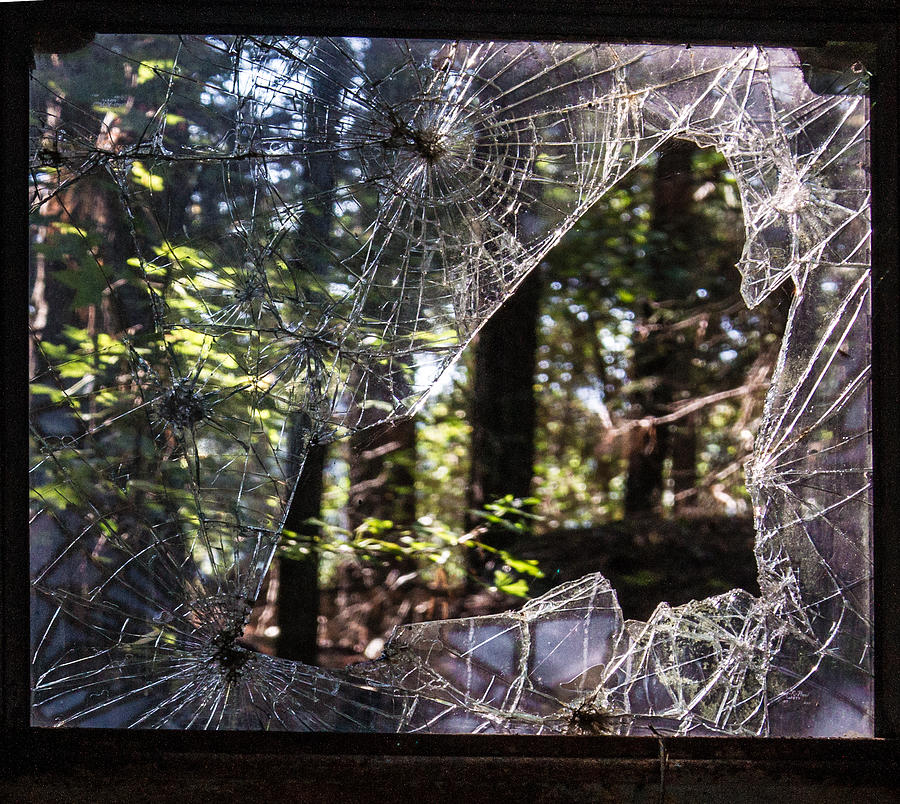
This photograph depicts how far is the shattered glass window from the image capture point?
1.21m

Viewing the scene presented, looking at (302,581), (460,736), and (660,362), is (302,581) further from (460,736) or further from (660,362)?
(660,362)

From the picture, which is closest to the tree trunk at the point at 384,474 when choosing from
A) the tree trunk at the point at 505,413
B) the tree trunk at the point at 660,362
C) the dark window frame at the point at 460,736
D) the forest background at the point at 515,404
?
the forest background at the point at 515,404

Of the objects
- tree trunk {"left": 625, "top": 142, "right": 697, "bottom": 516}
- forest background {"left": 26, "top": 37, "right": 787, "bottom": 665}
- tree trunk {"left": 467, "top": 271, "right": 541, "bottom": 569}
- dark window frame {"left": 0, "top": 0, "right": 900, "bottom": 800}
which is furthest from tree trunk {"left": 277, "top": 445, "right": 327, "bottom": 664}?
tree trunk {"left": 625, "top": 142, "right": 697, "bottom": 516}

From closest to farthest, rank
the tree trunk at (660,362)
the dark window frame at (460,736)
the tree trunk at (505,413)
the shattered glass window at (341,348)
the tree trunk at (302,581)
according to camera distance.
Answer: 1. the dark window frame at (460,736)
2. the shattered glass window at (341,348)
3. the tree trunk at (302,581)
4. the tree trunk at (505,413)
5. the tree trunk at (660,362)

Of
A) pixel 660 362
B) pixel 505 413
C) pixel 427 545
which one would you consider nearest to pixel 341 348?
pixel 427 545

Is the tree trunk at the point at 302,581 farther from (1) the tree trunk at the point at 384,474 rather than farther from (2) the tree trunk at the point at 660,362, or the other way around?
(2) the tree trunk at the point at 660,362

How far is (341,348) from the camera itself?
1.30 m

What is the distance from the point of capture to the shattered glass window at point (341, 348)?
47.6 inches

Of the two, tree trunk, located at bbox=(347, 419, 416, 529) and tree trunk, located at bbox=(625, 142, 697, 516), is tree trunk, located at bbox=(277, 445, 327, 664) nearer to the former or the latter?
tree trunk, located at bbox=(347, 419, 416, 529)

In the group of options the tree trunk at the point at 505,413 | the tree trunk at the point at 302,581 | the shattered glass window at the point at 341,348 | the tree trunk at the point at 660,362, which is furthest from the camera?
the tree trunk at the point at 660,362

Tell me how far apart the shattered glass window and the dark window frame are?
36 mm

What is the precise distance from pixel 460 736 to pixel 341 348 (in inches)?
30.2

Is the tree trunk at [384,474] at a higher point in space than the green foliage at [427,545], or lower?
higher

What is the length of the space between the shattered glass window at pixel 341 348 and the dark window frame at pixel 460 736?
36mm
